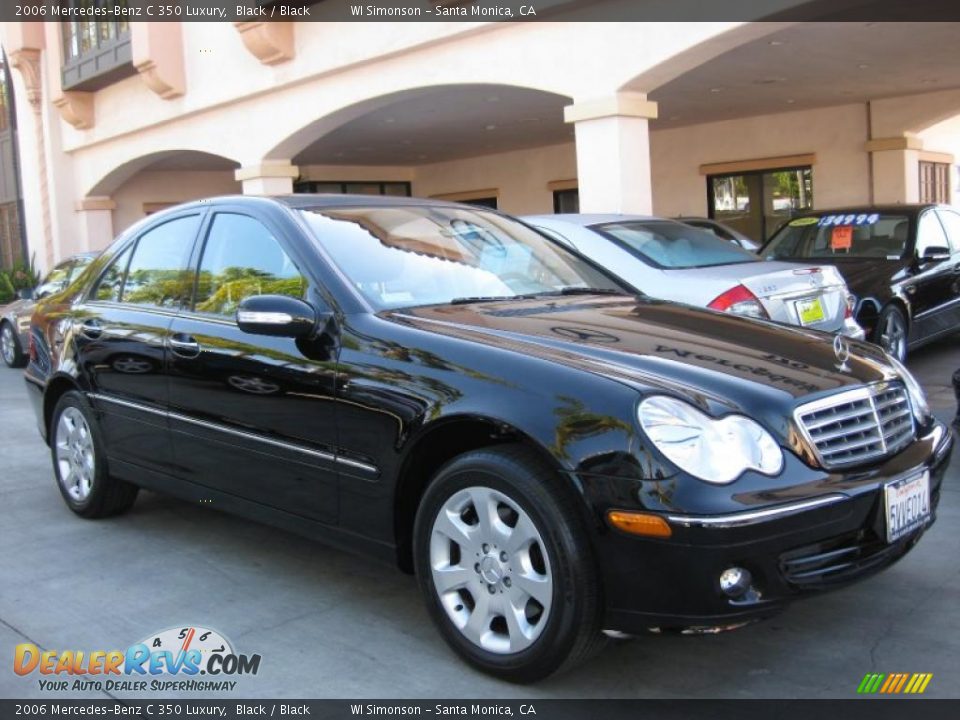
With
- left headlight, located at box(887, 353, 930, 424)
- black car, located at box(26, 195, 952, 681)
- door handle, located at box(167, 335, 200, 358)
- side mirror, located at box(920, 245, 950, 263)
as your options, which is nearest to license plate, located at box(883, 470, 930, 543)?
black car, located at box(26, 195, 952, 681)

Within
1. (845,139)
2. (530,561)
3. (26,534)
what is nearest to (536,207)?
(845,139)

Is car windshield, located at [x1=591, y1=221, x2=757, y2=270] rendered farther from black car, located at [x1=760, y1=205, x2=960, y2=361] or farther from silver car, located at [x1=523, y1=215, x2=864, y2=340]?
black car, located at [x1=760, y1=205, x2=960, y2=361]

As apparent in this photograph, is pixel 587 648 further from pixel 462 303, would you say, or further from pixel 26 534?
pixel 26 534

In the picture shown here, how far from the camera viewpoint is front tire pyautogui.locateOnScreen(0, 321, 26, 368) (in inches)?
520

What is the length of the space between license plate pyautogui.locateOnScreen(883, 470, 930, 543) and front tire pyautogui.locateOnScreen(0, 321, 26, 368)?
12445 mm

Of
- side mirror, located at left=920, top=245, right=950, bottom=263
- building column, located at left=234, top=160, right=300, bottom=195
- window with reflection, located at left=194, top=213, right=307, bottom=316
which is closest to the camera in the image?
window with reflection, located at left=194, top=213, right=307, bottom=316

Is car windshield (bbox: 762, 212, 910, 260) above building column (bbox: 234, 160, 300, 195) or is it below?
below

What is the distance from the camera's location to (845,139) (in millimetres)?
16781

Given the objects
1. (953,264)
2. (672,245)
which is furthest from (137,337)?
(953,264)

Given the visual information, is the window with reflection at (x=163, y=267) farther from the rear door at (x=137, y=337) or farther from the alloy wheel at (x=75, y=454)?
the alloy wheel at (x=75, y=454)

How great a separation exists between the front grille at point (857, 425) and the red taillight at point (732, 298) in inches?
102

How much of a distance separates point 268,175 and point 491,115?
3753mm

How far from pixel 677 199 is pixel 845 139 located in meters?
3.50

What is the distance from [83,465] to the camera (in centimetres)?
520
